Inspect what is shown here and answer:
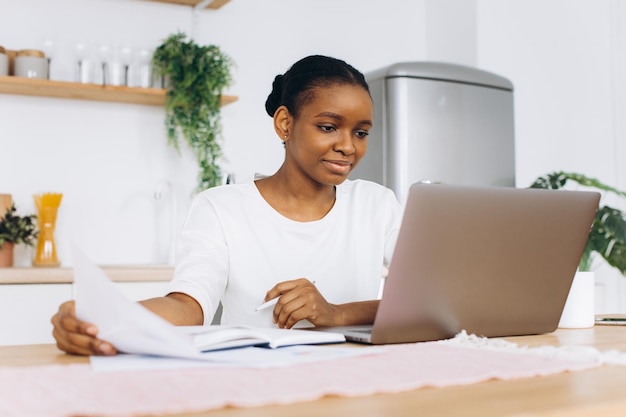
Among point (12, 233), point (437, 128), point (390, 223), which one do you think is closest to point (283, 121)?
point (390, 223)

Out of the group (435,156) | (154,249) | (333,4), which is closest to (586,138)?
(435,156)

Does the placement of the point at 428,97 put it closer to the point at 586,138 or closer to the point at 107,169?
the point at 586,138

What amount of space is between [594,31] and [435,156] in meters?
1.14

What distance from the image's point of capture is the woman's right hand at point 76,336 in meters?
0.93

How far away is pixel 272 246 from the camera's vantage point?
1.68 meters

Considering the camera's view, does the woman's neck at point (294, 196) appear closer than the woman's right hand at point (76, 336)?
No

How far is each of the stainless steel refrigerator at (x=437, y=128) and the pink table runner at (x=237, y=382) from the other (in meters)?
2.30

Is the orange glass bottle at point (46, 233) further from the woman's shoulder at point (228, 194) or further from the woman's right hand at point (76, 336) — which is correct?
the woman's right hand at point (76, 336)

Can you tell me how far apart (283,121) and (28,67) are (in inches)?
64.3

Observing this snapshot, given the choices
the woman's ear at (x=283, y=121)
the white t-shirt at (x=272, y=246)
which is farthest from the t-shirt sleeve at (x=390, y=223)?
the woman's ear at (x=283, y=121)

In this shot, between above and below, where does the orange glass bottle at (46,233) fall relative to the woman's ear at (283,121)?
below

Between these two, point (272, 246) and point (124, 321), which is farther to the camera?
point (272, 246)

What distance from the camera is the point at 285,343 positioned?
101 cm

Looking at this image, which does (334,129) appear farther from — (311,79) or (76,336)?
(76,336)
